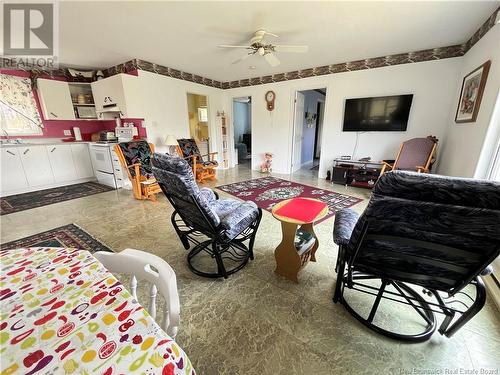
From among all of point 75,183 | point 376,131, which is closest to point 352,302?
point 376,131

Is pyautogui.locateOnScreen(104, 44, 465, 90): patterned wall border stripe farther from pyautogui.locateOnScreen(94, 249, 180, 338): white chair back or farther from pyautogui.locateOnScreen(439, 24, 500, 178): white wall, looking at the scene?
pyautogui.locateOnScreen(94, 249, 180, 338): white chair back

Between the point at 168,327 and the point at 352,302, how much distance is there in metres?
1.31

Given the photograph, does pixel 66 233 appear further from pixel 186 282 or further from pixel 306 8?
pixel 306 8

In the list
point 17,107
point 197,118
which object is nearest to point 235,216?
point 17,107

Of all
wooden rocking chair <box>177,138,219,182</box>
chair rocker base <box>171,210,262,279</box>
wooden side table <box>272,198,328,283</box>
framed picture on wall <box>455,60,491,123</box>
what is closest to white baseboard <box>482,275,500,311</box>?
wooden side table <box>272,198,328,283</box>

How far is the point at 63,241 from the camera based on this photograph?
7.22 feet

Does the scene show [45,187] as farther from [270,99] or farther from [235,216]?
[270,99]

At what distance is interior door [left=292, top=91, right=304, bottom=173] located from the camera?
4.95 metres

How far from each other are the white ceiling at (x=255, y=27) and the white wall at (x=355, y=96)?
0.40 metres

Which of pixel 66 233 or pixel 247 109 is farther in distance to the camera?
pixel 247 109

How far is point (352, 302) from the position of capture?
1426 millimetres

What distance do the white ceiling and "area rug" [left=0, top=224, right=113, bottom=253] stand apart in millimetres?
2440

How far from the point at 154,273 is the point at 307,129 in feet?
21.4

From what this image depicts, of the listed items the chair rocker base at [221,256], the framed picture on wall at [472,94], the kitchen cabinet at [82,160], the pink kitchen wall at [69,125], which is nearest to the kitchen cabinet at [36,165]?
the kitchen cabinet at [82,160]
